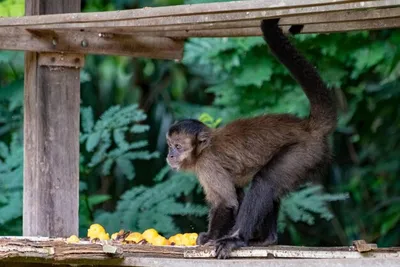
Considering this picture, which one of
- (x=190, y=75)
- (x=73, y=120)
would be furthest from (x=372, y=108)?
(x=73, y=120)

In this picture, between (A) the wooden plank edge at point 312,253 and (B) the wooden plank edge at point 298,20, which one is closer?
(A) the wooden plank edge at point 312,253

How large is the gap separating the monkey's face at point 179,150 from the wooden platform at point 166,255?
5.60 feet

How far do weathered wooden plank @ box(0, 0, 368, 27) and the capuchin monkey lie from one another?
1207 millimetres

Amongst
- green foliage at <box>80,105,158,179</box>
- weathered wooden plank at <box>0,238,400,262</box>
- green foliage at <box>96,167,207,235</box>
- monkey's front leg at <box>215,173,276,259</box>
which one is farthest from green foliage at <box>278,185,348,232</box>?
weathered wooden plank at <box>0,238,400,262</box>

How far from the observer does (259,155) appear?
8.22 m

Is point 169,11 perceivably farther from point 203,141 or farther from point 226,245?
point 203,141

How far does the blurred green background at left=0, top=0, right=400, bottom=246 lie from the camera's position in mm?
10648

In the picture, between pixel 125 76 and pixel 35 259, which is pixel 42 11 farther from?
pixel 125 76

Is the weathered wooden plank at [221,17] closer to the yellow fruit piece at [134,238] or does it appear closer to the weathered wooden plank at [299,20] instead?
the weathered wooden plank at [299,20]

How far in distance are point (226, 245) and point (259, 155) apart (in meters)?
1.20

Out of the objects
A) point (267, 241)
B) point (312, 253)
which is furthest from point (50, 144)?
point (312, 253)

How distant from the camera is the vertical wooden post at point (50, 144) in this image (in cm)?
800

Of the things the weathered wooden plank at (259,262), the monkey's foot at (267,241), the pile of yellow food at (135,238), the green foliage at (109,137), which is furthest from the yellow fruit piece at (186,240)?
the green foliage at (109,137)

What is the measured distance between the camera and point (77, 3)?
27.1ft
